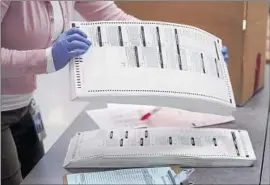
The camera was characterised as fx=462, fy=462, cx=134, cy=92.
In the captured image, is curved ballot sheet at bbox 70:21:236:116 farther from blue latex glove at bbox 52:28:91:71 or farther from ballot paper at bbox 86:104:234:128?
ballot paper at bbox 86:104:234:128

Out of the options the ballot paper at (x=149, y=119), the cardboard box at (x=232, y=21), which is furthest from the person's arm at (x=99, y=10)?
the ballot paper at (x=149, y=119)

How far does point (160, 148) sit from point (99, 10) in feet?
2.05

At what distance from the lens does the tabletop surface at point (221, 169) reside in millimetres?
958

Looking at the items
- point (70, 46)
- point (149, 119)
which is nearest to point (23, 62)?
point (70, 46)

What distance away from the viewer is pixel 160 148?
1019 millimetres

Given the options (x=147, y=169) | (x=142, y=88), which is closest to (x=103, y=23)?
(x=142, y=88)

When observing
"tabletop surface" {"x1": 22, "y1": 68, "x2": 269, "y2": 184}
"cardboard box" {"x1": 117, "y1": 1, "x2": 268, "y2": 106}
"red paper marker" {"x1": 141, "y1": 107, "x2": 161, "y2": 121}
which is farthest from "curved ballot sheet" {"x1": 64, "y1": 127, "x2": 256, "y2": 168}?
"cardboard box" {"x1": 117, "y1": 1, "x2": 268, "y2": 106}

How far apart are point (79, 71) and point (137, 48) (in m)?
0.14

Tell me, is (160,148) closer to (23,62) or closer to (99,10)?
(23,62)

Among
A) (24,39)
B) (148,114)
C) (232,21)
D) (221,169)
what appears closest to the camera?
(221,169)

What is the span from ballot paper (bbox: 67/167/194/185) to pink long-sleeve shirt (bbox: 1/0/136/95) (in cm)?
28

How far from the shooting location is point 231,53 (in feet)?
4.73

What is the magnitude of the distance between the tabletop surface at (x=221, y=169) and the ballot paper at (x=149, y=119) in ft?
0.09

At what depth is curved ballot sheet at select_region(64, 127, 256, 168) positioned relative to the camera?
989 millimetres
